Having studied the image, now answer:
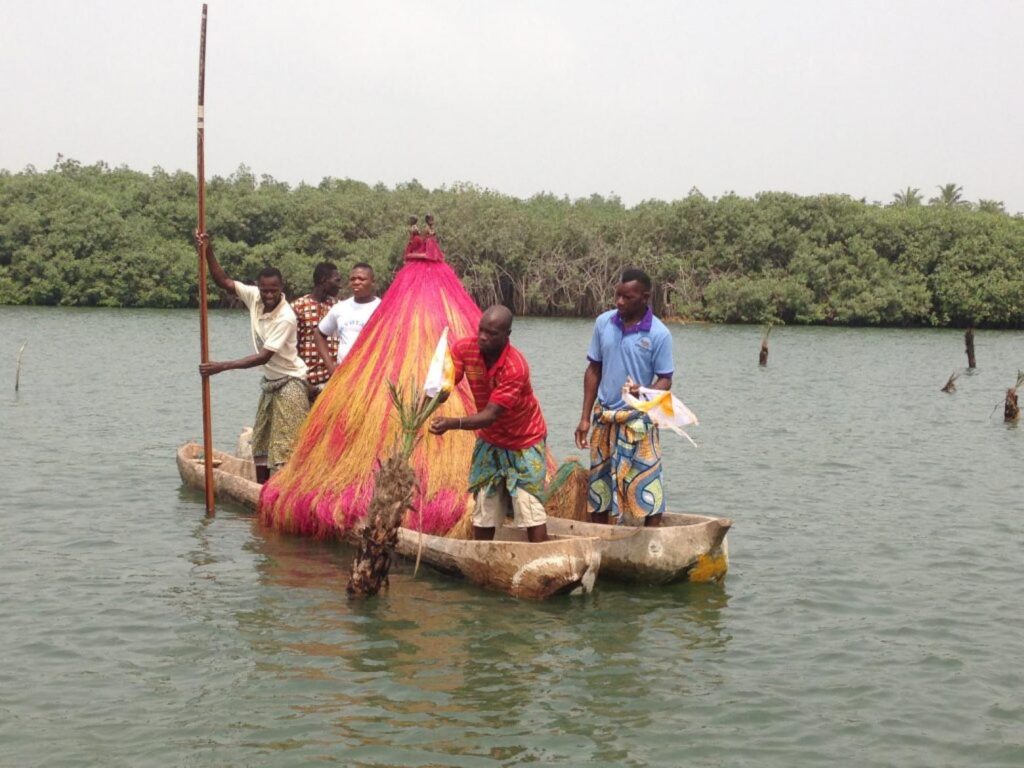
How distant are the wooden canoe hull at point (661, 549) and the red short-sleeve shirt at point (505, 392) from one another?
813 mm

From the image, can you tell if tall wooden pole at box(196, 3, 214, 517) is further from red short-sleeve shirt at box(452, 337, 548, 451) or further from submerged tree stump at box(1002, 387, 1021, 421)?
submerged tree stump at box(1002, 387, 1021, 421)

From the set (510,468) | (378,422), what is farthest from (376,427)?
(510,468)

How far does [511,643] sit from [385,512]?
972 millimetres

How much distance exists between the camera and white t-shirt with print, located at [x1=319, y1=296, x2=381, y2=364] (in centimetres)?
910

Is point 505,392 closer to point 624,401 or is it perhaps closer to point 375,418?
point 624,401

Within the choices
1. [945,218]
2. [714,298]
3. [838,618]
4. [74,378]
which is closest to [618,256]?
[714,298]

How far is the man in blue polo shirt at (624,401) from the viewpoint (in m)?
7.09

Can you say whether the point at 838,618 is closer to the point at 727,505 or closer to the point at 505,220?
the point at 727,505

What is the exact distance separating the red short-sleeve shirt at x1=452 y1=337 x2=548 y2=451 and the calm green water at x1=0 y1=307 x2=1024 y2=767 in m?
0.96

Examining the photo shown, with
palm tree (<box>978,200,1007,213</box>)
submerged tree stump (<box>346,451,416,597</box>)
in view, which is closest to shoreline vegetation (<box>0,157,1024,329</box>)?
palm tree (<box>978,200,1007,213</box>)

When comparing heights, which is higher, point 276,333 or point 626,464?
point 276,333

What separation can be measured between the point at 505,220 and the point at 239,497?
4450cm

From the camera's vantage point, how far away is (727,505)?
35.0 ft

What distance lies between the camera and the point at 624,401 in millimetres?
7094
